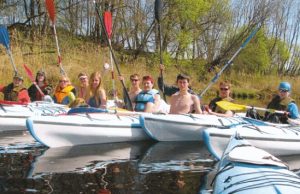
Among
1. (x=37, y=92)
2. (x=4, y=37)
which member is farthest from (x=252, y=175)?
(x=4, y=37)

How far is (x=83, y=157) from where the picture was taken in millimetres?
5453

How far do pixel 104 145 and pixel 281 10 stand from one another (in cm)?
2441

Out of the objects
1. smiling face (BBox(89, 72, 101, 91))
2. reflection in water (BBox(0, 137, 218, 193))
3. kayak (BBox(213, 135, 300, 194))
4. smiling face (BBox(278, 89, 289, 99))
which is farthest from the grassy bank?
kayak (BBox(213, 135, 300, 194))

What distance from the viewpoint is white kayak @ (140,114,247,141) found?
6.27 meters

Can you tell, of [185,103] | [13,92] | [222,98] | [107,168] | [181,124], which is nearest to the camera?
[107,168]

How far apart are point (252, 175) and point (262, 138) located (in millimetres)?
2358

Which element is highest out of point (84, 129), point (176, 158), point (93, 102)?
point (93, 102)

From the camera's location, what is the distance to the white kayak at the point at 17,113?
7.36 m

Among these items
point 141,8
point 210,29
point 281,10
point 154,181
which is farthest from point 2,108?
point 281,10

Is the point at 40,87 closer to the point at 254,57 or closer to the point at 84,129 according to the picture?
the point at 84,129

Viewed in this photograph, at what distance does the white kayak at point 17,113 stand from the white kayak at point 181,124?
1.80m

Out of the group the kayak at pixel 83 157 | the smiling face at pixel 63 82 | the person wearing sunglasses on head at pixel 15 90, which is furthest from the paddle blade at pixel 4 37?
the kayak at pixel 83 157

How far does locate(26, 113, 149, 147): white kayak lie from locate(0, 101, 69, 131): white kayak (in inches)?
54.0

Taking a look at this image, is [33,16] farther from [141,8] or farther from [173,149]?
[173,149]
